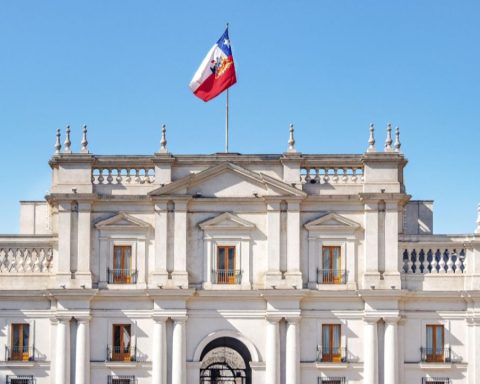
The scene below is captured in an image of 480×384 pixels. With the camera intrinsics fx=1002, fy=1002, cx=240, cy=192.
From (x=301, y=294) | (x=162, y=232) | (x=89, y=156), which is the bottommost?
(x=301, y=294)

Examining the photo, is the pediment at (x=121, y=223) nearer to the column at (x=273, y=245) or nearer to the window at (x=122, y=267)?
the window at (x=122, y=267)

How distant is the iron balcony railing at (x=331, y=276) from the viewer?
4244 cm

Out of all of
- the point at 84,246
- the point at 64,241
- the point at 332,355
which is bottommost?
the point at 332,355

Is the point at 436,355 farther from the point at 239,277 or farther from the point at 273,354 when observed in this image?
the point at 239,277

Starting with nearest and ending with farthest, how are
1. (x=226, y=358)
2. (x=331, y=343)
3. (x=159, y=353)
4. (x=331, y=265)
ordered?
(x=159, y=353) < (x=331, y=343) < (x=331, y=265) < (x=226, y=358)

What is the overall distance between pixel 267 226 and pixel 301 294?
324 cm

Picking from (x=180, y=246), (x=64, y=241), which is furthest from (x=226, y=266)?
(x=64, y=241)

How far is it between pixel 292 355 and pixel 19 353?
11617 mm

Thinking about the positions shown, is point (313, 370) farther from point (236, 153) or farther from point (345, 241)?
point (236, 153)

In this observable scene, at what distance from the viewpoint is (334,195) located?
42.5 metres

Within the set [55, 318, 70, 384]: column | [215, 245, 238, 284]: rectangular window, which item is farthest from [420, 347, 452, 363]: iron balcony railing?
[55, 318, 70, 384]: column

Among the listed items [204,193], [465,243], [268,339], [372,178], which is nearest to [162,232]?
[204,193]

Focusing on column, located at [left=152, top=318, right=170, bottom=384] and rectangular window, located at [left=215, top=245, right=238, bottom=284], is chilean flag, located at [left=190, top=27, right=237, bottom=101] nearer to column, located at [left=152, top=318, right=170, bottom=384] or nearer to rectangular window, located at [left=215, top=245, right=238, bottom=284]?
rectangular window, located at [left=215, top=245, right=238, bottom=284]

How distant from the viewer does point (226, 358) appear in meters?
47.5
